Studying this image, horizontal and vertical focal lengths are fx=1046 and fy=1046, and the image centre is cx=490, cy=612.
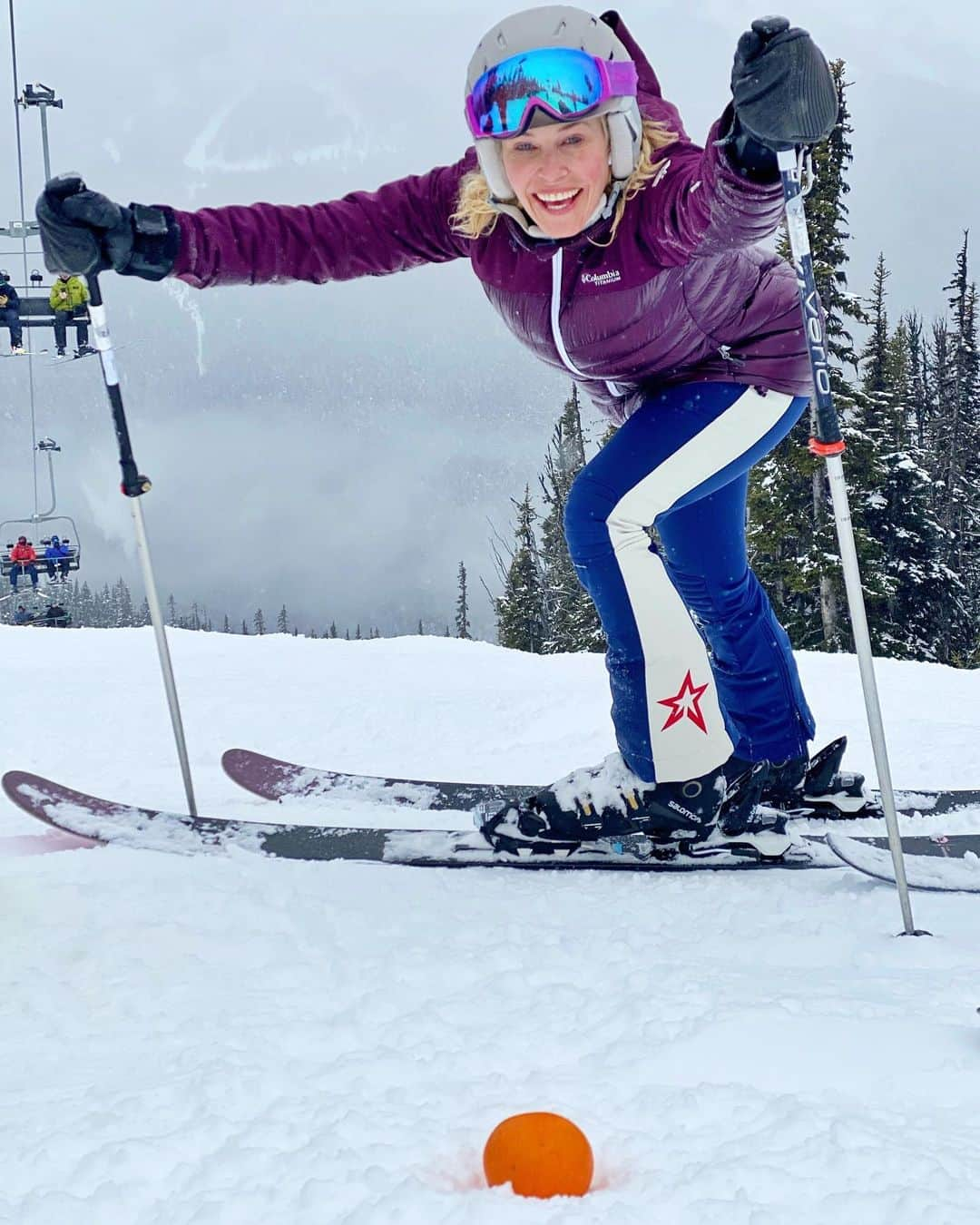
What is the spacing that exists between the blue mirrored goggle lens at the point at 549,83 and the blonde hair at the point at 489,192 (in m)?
0.19

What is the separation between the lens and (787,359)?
9.39ft

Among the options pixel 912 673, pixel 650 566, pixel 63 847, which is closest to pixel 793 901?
pixel 650 566

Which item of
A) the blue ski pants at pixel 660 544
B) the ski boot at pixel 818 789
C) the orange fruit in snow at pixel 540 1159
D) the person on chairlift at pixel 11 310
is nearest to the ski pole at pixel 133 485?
the blue ski pants at pixel 660 544

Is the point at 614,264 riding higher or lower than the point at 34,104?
lower

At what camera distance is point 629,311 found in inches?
102

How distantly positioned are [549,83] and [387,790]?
229 centimetres

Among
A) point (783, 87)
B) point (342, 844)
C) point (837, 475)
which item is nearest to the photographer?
point (783, 87)

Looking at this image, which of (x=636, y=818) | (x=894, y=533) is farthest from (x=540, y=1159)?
(x=894, y=533)

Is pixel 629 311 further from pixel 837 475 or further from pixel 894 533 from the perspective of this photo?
pixel 894 533

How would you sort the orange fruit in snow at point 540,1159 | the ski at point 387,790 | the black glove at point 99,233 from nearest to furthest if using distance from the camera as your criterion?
the orange fruit in snow at point 540,1159, the black glove at point 99,233, the ski at point 387,790

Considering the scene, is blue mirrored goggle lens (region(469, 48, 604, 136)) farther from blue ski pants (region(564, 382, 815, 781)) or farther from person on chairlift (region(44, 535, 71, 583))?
person on chairlift (region(44, 535, 71, 583))

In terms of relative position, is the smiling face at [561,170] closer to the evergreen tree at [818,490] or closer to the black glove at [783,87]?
the black glove at [783,87]

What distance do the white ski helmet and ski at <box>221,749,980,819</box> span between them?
186 centimetres

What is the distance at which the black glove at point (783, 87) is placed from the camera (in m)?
1.94
